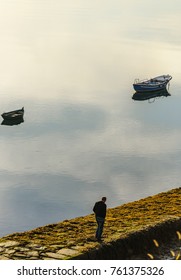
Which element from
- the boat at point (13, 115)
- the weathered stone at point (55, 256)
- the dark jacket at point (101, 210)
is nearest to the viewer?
the weathered stone at point (55, 256)

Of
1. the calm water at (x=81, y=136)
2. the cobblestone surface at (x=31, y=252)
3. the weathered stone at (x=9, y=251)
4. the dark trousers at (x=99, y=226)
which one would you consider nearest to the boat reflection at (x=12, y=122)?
the calm water at (x=81, y=136)

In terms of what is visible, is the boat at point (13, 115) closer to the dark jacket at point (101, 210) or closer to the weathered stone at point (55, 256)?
the dark jacket at point (101, 210)

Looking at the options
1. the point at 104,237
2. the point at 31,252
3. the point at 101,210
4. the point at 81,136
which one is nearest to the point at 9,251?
the point at 31,252

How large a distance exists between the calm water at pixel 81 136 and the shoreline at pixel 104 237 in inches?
986

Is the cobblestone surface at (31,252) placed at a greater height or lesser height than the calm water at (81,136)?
lesser

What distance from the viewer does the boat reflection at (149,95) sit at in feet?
350

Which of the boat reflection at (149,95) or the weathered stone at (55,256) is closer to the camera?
the weathered stone at (55,256)

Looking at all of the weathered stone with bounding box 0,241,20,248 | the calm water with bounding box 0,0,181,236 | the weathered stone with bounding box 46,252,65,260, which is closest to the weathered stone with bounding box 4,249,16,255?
the weathered stone with bounding box 0,241,20,248

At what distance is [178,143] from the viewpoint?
7744cm

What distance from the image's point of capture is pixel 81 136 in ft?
261

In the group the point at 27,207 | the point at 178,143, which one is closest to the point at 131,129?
the point at 178,143

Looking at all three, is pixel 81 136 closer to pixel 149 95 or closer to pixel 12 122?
pixel 12 122

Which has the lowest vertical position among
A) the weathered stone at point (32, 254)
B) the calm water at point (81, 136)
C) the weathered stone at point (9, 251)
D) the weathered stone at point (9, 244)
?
the weathered stone at point (32, 254)
